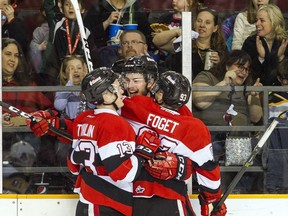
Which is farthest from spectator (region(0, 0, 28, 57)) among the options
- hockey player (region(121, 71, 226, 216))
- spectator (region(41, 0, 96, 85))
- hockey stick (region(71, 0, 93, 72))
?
hockey player (region(121, 71, 226, 216))

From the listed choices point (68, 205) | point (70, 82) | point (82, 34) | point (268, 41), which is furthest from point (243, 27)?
point (68, 205)

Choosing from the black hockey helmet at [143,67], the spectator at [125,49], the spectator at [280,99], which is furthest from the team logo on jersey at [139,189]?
the spectator at [280,99]

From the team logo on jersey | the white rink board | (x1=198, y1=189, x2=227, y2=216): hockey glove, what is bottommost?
the white rink board

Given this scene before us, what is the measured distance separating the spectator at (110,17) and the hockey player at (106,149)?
564 millimetres

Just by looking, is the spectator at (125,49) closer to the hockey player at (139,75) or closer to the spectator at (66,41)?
the spectator at (66,41)

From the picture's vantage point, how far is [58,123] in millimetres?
6078

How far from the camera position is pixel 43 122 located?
5.96 m

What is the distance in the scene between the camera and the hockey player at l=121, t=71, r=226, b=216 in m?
5.76

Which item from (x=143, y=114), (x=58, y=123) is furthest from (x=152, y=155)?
(x=58, y=123)

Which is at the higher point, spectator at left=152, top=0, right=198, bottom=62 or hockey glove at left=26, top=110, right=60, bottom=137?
spectator at left=152, top=0, right=198, bottom=62

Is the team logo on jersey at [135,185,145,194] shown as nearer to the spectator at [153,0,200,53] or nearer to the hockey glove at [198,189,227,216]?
the hockey glove at [198,189,227,216]

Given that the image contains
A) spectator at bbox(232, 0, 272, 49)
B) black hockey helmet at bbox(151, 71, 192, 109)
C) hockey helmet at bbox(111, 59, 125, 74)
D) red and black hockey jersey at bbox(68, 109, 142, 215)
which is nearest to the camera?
red and black hockey jersey at bbox(68, 109, 142, 215)

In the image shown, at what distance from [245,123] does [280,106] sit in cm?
21

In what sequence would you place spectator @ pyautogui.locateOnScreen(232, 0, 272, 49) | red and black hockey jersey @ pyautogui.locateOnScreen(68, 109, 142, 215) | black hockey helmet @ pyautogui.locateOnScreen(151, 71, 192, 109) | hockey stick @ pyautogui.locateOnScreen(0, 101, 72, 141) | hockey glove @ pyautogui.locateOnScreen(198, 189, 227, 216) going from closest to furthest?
red and black hockey jersey @ pyautogui.locateOnScreen(68, 109, 142, 215), black hockey helmet @ pyautogui.locateOnScreen(151, 71, 192, 109), hockey glove @ pyautogui.locateOnScreen(198, 189, 227, 216), hockey stick @ pyautogui.locateOnScreen(0, 101, 72, 141), spectator @ pyautogui.locateOnScreen(232, 0, 272, 49)
